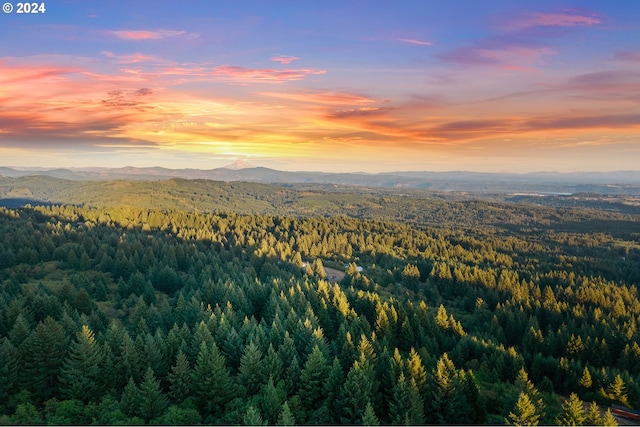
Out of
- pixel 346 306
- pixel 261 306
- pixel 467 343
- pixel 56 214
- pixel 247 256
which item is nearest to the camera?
pixel 467 343

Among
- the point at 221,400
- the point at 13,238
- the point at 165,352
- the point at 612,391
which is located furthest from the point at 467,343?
the point at 13,238

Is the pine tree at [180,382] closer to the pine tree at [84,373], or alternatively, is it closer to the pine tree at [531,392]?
the pine tree at [84,373]

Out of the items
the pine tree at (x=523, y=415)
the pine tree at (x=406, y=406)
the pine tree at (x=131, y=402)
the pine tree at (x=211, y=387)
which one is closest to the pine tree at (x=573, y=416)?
the pine tree at (x=523, y=415)

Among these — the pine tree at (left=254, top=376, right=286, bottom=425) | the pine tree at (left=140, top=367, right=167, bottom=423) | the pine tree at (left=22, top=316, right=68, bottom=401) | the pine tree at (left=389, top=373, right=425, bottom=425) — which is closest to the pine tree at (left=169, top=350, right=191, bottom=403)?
the pine tree at (left=140, top=367, right=167, bottom=423)

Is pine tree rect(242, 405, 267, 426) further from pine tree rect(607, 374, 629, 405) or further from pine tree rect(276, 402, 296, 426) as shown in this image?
pine tree rect(607, 374, 629, 405)

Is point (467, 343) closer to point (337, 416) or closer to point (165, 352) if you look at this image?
point (337, 416)

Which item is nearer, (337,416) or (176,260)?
(337,416)
